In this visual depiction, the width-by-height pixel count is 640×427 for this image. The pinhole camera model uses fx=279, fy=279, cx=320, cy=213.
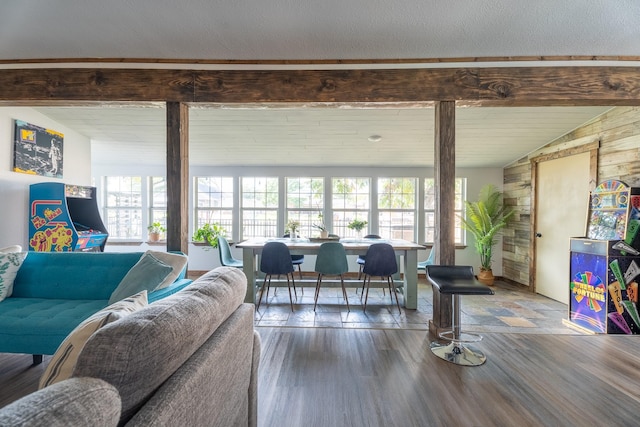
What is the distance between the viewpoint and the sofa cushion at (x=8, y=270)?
82.5 inches

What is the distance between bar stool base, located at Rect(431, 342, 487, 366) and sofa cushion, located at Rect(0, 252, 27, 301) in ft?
11.0

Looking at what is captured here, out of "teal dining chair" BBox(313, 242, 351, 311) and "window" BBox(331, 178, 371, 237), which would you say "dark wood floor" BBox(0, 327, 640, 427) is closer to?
"teal dining chair" BBox(313, 242, 351, 311)

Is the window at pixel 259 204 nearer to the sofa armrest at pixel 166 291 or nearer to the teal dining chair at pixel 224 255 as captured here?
the teal dining chair at pixel 224 255

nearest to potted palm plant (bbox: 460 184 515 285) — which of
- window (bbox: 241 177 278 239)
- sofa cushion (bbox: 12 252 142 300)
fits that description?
window (bbox: 241 177 278 239)

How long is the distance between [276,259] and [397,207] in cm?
296

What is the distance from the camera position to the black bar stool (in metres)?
2.13

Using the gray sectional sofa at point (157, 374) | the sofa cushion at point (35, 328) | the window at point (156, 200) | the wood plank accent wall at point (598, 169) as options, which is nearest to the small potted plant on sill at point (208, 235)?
the window at point (156, 200)

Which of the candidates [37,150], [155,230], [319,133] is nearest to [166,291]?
[319,133]

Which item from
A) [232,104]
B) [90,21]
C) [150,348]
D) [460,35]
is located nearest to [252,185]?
[232,104]

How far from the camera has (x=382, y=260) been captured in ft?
11.1

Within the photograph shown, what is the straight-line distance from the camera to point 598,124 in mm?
3496

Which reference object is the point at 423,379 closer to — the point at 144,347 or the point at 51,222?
the point at 144,347

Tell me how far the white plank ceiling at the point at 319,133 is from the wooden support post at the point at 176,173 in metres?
0.44

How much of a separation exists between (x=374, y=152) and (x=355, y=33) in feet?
8.52
